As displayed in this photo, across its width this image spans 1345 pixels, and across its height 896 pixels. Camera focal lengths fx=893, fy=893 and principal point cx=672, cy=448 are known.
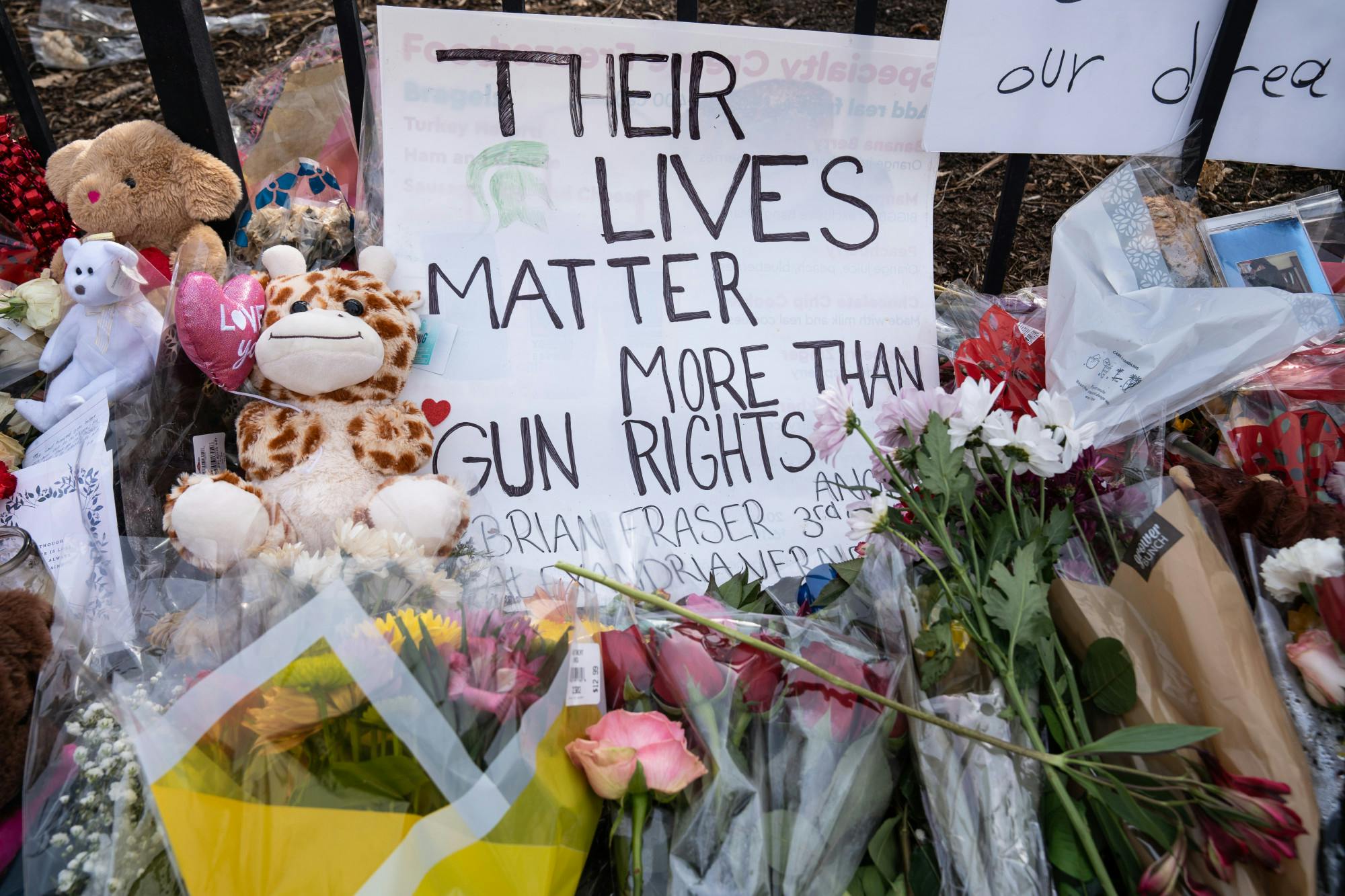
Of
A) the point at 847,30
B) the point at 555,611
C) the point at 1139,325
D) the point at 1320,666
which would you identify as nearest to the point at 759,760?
the point at 555,611

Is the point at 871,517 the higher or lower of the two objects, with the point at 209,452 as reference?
higher

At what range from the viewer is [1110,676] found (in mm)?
774

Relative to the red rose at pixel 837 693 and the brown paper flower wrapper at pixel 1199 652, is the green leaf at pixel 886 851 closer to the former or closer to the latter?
the red rose at pixel 837 693

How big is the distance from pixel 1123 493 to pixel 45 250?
160cm

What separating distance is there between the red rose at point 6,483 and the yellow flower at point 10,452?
0.18 feet

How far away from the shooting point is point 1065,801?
2.33 feet

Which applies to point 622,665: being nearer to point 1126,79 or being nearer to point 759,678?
point 759,678

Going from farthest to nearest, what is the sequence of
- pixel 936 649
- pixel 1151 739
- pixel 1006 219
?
pixel 1006 219, pixel 936 649, pixel 1151 739

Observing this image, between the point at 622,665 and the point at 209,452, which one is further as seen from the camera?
the point at 209,452

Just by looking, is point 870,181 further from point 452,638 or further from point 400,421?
point 452,638

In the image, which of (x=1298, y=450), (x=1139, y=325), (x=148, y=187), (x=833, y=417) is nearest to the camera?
(x=833, y=417)

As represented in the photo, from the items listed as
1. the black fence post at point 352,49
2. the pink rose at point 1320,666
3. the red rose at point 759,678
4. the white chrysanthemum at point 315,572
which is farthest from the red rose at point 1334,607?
the black fence post at point 352,49

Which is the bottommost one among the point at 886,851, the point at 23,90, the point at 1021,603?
the point at 886,851

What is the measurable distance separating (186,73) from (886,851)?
134 cm
